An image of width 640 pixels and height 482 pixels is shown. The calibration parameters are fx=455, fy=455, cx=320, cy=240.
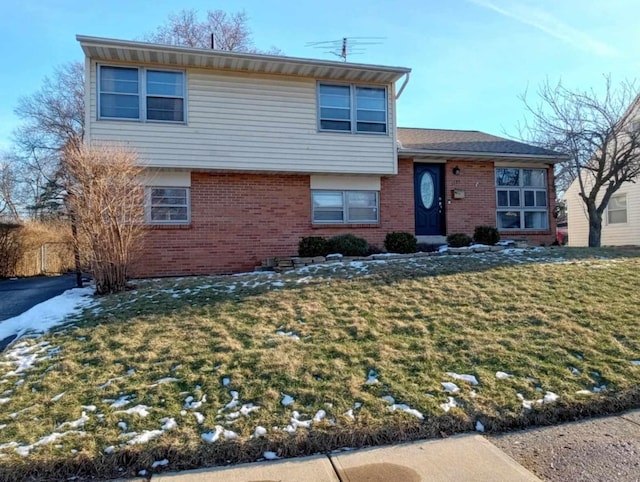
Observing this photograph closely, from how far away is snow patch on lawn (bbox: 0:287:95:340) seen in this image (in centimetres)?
618

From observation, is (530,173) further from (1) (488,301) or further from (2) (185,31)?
(2) (185,31)

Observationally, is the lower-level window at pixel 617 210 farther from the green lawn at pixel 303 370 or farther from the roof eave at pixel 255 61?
the green lawn at pixel 303 370

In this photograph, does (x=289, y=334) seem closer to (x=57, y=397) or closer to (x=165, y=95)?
(x=57, y=397)

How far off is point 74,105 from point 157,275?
22425mm

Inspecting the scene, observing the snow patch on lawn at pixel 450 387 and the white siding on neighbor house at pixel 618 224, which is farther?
the white siding on neighbor house at pixel 618 224

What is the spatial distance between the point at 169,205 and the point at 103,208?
313cm

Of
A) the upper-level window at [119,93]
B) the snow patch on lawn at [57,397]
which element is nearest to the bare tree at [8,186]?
the upper-level window at [119,93]

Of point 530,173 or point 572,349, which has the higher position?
point 530,173

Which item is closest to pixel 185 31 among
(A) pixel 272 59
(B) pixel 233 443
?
(A) pixel 272 59

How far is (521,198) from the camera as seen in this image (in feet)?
46.6

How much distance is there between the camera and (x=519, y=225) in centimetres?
1419

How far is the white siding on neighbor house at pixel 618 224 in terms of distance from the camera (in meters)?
19.5

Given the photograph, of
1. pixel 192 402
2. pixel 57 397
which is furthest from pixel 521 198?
pixel 57 397

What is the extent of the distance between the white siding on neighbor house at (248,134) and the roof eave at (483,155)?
77 centimetres
